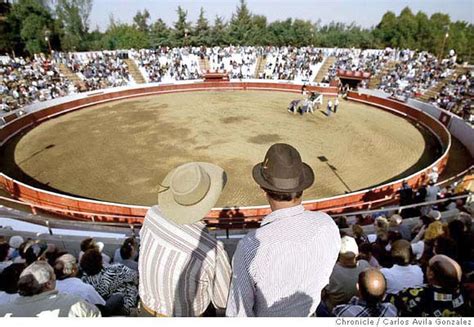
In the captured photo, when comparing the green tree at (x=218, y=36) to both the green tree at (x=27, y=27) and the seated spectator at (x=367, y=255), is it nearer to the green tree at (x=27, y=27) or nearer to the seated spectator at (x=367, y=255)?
the green tree at (x=27, y=27)

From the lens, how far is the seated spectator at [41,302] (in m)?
2.82

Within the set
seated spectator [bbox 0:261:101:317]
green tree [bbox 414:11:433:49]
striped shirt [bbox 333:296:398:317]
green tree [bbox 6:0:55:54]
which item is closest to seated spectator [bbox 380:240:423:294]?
striped shirt [bbox 333:296:398:317]

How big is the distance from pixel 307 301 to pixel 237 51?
157ft

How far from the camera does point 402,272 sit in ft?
13.9

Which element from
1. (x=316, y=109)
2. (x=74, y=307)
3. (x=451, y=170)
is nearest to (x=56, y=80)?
(x=316, y=109)

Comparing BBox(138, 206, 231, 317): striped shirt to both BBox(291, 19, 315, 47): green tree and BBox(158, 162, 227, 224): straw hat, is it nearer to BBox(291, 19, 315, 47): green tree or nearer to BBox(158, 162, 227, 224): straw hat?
BBox(158, 162, 227, 224): straw hat

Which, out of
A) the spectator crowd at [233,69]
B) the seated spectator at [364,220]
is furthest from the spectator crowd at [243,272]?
the spectator crowd at [233,69]

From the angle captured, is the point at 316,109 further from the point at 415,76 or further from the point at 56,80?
the point at 56,80

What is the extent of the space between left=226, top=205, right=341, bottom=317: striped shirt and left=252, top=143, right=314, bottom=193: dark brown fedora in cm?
19

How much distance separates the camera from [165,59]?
44.4m

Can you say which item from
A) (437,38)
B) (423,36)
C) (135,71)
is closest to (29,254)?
(135,71)

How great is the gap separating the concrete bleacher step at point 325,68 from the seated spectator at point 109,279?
124ft

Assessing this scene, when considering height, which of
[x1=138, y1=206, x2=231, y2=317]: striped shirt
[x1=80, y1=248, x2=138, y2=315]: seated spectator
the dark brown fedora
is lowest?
[x1=80, y1=248, x2=138, y2=315]: seated spectator

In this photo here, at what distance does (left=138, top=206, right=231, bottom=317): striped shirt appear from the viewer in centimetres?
241
